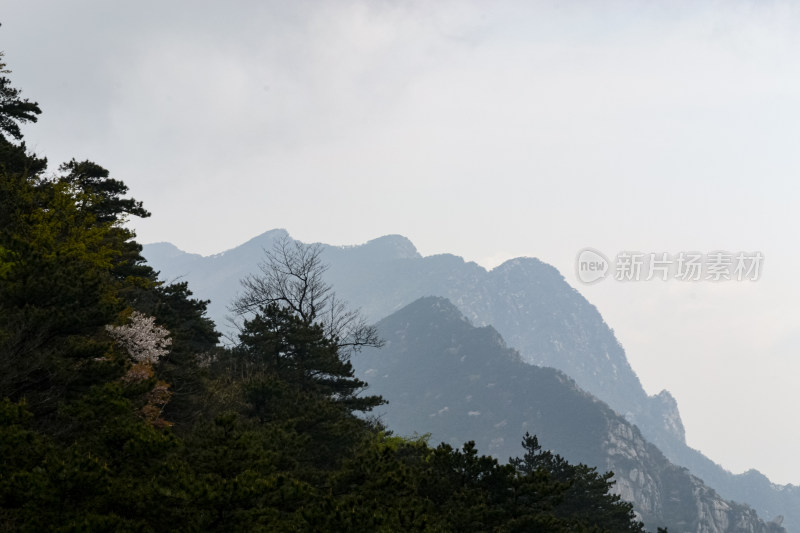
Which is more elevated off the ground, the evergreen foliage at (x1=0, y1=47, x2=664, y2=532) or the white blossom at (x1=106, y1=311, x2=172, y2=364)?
the white blossom at (x1=106, y1=311, x2=172, y2=364)

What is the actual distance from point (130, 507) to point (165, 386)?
9.54 m

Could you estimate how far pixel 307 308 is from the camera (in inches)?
1593

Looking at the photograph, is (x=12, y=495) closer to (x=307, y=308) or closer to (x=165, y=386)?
(x=165, y=386)

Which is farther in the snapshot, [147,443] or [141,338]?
[141,338]

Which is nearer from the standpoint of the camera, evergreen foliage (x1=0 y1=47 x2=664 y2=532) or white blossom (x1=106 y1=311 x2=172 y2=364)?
evergreen foliage (x1=0 y1=47 x2=664 y2=532)

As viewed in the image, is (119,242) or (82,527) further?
(119,242)

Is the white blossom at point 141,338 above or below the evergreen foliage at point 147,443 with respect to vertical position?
above

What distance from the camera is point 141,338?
69.5ft

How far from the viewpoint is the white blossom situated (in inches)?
810

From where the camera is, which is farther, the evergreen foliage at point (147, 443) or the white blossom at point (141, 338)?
the white blossom at point (141, 338)

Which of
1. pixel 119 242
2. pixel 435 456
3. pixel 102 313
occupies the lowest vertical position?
pixel 435 456

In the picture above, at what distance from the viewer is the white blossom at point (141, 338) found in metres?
20.6

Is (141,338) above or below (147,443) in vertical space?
above

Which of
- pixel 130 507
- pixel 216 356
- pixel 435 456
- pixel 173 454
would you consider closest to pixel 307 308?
pixel 216 356
